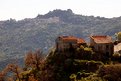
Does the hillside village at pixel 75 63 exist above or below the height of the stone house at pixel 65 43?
below

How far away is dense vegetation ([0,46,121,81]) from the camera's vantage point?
110875 mm

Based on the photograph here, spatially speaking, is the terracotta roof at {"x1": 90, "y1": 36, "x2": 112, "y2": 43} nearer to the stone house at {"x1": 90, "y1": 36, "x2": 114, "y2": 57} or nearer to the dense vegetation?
the stone house at {"x1": 90, "y1": 36, "x2": 114, "y2": 57}

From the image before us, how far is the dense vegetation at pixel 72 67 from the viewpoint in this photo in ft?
364

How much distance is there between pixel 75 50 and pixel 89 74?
13032 millimetres

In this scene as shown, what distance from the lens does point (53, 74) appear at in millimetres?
118562

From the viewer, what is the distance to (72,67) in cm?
11969

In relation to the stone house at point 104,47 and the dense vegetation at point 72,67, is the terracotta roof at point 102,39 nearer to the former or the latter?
the stone house at point 104,47

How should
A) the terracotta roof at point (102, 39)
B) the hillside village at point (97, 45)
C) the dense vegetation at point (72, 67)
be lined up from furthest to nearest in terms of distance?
1. the terracotta roof at point (102, 39)
2. the hillside village at point (97, 45)
3. the dense vegetation at point (72, 67)

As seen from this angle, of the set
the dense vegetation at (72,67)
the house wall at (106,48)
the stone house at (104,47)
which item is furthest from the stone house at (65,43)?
the house wall at (106,48)

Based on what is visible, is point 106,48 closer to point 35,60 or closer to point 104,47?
point 104,47

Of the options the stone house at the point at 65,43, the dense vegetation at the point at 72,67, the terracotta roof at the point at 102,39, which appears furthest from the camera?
the terracotta roof at the point at 102,39

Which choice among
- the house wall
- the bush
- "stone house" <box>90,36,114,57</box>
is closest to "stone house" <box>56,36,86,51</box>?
"stone house" <box>90,36,114,57</box>

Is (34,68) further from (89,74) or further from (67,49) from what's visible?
(89,74)

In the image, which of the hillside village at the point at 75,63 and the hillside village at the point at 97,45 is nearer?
the hillside village at the point at 75,63
